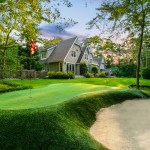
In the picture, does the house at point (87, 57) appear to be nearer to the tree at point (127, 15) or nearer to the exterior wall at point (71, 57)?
the exterior wall at point (71, 57)

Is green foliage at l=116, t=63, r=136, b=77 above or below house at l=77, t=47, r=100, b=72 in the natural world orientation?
below

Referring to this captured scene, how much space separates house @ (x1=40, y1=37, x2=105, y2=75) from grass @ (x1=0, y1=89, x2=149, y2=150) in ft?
154

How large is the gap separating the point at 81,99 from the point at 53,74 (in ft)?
119

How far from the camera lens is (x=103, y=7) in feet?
78.2

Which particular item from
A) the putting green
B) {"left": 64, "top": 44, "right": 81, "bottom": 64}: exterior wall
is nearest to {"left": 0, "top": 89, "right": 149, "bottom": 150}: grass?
the putting green

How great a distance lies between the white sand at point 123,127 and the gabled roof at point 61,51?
146 ft

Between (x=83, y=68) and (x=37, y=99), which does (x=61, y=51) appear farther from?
(x=37, y=99)

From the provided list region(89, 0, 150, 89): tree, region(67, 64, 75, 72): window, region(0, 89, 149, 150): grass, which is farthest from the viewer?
region(67, 64, 75, 72): window

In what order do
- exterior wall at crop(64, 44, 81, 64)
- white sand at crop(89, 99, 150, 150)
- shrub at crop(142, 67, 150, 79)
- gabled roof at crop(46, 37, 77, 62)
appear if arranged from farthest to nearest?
exterior wall at crop(64, 44, 81, 64), gabled roof at crop(46, 37, 77, 62), shrub at crop(142, 67, 150, 79), white sand at crop(89, 99, 150, 150)

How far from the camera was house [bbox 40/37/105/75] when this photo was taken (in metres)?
56.6

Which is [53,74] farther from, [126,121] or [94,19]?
[126,121]

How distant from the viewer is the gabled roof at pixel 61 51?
5655 cm

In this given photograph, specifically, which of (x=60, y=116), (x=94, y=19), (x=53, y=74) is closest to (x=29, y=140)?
(x=60, y=116)

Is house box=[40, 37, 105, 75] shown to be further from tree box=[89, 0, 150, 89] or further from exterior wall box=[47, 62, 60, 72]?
tree box=[89, 0, 150, 89]
